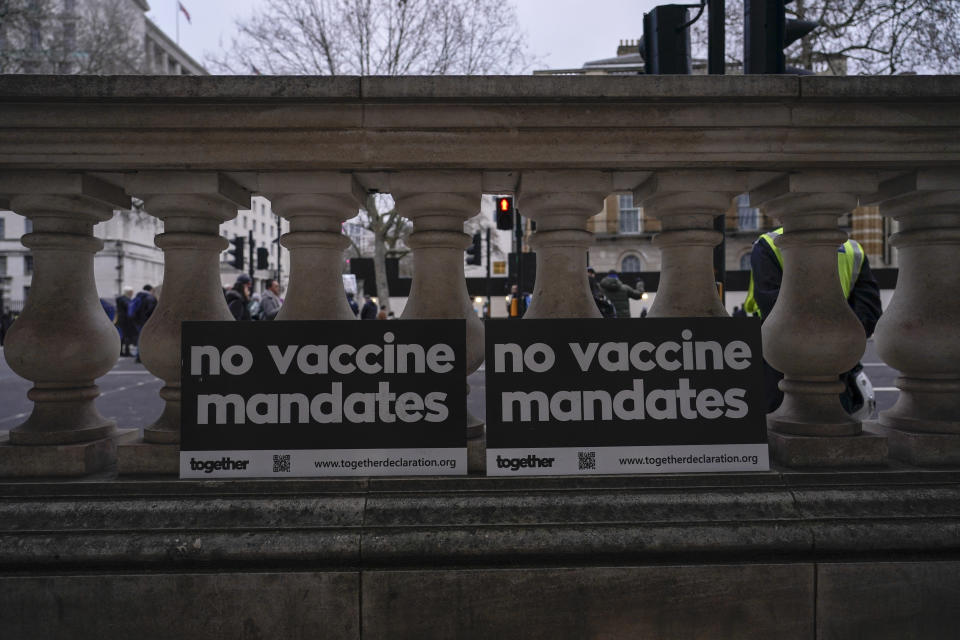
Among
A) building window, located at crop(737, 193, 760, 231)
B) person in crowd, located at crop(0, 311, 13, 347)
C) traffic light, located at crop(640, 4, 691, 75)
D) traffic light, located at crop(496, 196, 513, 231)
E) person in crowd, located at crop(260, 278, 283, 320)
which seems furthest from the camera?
building window, located at crop(737, 193, 760, 231)

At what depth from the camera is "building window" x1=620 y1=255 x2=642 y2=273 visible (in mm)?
33031

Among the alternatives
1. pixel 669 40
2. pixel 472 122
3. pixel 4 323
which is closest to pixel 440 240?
pixel 472 122

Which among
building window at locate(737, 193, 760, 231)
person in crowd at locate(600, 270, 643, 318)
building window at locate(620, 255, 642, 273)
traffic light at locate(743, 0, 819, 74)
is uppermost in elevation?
building window at locate(737, 193, 760, 231)

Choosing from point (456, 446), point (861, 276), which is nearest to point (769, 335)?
point (456, 446)

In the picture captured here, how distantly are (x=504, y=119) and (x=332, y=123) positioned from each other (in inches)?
19.2

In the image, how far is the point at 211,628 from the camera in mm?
1526

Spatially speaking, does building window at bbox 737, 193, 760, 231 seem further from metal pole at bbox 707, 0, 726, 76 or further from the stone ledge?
the stone ledge

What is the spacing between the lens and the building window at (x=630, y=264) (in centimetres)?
3303

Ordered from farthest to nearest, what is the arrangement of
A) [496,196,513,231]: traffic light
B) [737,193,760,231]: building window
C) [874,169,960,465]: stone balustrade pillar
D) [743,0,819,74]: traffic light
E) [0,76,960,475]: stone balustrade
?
[737,193,760,231]: building window < [496,196,513,231]: traffic light < [743,0,819,74]: traffic light < [874,169,960,465]: stone balustrade pillar < [0,76,960,475]: stone balustrade

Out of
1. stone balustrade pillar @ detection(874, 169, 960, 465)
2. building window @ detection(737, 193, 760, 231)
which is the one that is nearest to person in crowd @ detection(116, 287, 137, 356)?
stone balustrade pillar @ detection(874, 169, 960, 465)

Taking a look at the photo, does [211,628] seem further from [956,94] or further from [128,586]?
[956,94]

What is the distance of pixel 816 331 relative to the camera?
69.1 inches

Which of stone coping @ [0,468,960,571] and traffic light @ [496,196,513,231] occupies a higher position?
traffic light @ [496,196,513,231]

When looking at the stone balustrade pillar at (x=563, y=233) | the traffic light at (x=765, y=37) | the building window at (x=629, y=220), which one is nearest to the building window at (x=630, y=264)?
the building window at (x=629, y=220)
